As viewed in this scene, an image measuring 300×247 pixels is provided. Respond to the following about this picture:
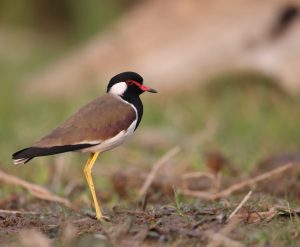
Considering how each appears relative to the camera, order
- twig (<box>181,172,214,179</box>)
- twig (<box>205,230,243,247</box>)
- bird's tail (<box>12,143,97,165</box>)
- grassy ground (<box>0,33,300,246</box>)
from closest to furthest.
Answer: twig (<box>205,230,243,247</box>), grassy ground (<box>0,33,300,246</box>), bird's tail (<box>12,143,97,165</box>), twig (<box>181,172,214,179</box>)

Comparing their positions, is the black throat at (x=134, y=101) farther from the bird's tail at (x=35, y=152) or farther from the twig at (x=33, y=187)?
the twig at (x=33, y=187)

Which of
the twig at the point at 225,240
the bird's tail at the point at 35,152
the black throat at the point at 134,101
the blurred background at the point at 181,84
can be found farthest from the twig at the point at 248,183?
the twig at the point at 225,240

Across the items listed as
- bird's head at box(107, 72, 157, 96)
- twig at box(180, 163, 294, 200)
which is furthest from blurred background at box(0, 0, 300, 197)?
bird's head at box(107, 72, 157, 96)

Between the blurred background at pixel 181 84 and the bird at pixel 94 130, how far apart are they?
80.5 inches

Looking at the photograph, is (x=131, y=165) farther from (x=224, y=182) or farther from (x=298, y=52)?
(x=298, y=52)

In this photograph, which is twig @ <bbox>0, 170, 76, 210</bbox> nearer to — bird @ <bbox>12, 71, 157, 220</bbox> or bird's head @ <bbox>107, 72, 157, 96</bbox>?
bird @ <bbox>12, 71, 157, 220</bbox>

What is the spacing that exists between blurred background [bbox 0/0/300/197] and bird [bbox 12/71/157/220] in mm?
2046

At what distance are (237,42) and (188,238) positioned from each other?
6.87 metres

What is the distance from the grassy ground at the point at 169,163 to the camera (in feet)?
13.3

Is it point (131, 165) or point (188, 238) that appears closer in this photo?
point (188, 238)

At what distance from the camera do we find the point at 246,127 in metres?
8.96

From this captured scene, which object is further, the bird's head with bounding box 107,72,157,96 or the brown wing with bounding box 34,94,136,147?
the bird's head with bounding box 107,72,157,96

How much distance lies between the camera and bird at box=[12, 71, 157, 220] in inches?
169

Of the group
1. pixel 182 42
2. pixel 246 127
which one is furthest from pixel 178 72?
pixel 246 127
